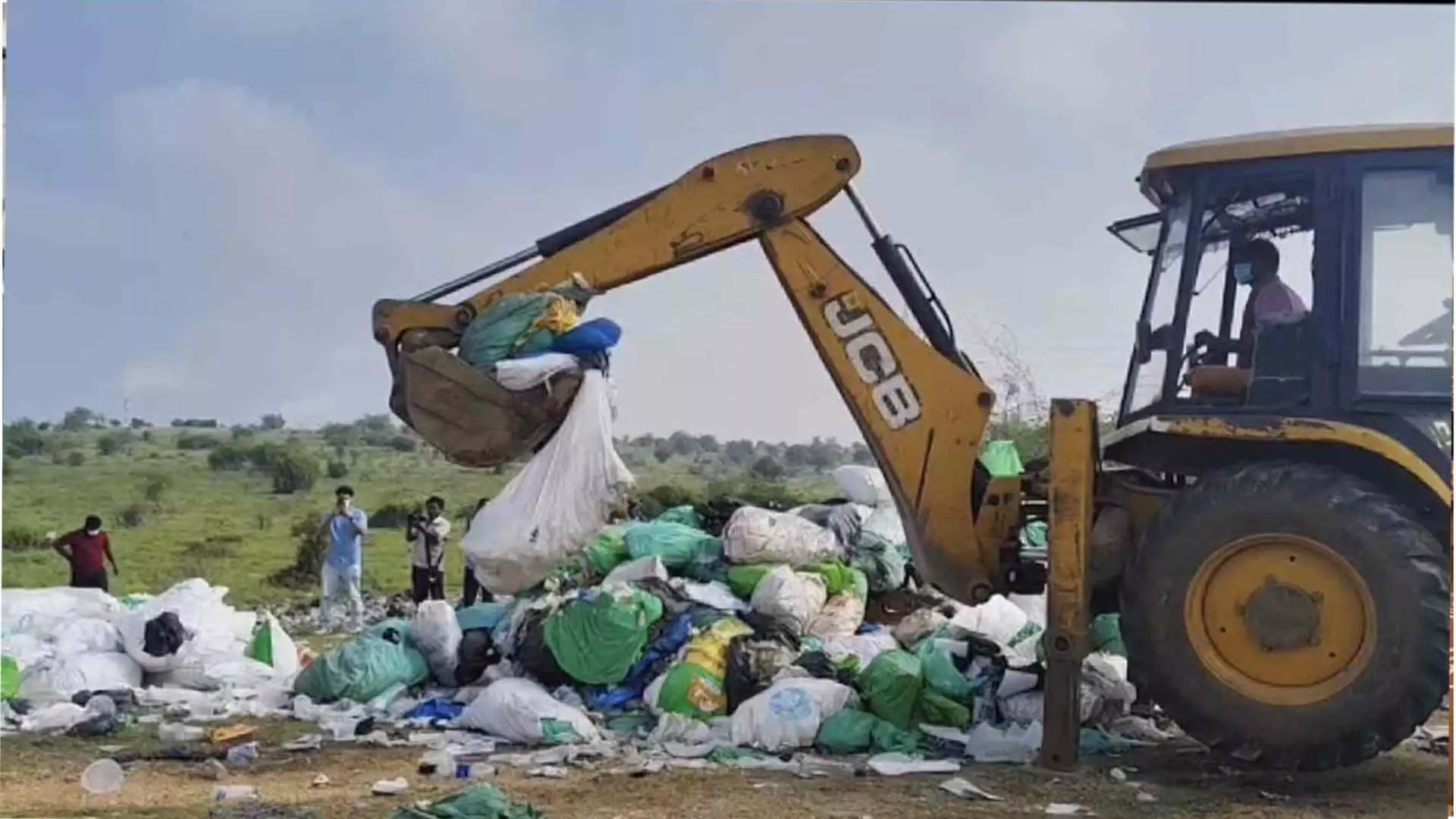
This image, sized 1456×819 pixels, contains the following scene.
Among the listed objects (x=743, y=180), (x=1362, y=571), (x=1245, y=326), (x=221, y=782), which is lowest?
(x=221, y=782)

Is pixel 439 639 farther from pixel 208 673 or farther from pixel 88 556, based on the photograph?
pixel 88 556

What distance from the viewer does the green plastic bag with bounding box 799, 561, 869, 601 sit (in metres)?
7.43

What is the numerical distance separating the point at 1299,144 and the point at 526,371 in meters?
2.88

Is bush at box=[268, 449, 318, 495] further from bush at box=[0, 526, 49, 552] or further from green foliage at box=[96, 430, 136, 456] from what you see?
bush at box=[0, 526, 49, 552]

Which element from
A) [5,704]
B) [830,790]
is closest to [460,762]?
[830,790]

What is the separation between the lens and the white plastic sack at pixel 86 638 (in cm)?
777

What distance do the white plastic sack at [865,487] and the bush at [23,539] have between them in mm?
14697

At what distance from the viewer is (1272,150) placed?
515 cm

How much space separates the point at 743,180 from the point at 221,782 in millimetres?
3002

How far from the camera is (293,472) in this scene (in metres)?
29.5

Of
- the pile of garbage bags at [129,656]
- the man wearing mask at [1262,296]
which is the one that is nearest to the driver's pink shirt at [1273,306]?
the man wearing mask at [1262,296]

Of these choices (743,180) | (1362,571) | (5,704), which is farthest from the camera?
(5,704)

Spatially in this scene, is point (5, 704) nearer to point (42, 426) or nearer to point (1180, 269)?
point (1180, 269)

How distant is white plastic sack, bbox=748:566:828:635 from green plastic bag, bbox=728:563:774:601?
115 mm
